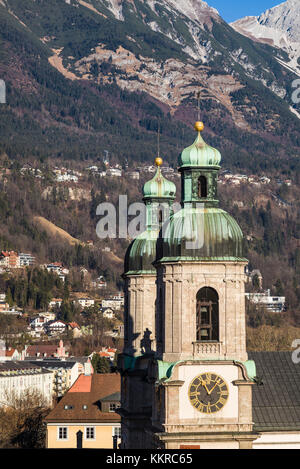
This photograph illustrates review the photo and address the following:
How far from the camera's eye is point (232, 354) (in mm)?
65500

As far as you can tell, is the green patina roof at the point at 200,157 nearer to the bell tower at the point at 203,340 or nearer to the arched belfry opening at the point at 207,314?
the bell tower at the point at 203,340

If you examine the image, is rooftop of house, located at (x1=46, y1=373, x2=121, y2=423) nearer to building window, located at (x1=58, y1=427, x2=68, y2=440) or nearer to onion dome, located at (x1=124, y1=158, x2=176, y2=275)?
building window, located at (x1=58, y1=427, x2=68, y2=440)

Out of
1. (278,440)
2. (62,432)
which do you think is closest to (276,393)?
(278,440)

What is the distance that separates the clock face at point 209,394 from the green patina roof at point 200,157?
953 centimetres

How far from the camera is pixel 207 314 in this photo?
216 ft

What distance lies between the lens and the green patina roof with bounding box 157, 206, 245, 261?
6575cm

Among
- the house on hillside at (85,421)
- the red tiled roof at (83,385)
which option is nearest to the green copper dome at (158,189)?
the house on hillside at (85,421)

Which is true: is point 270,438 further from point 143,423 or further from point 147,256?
point 147,256

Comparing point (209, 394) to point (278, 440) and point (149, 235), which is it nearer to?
point (278, 440)

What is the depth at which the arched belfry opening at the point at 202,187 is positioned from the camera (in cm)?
6706

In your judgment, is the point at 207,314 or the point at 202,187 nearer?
the point at 207,314

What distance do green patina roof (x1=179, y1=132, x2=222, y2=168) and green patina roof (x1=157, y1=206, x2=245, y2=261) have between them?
213cm

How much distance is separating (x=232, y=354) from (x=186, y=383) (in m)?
2.43
